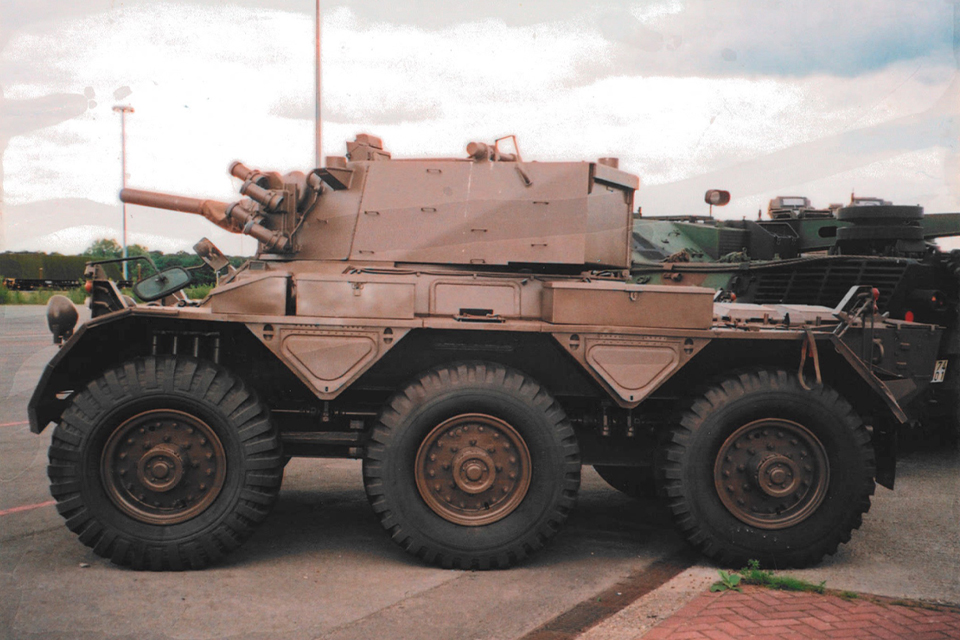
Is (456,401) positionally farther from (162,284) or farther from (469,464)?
(162,284)

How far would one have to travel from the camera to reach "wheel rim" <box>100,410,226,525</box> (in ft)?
18.5

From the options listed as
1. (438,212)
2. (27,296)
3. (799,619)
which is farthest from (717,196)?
(27,296)

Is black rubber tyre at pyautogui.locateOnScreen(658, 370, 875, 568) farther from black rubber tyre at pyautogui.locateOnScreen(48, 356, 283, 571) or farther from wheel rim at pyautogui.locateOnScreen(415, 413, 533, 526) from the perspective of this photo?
black rubber tyre at pyautogui.locateOnScreen(48, 356, 283, 571)

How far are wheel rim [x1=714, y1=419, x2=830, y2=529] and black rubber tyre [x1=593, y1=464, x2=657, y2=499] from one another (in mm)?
1562

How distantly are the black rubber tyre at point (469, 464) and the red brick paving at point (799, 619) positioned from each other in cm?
113

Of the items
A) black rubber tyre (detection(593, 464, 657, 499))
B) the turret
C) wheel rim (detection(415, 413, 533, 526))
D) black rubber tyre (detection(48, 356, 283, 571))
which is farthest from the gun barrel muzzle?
black rubber tyre (detection(593, 464, 657, 499))

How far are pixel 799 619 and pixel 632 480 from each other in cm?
294

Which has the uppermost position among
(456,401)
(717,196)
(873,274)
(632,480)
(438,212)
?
(717,196)

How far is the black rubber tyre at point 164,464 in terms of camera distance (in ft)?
18.3

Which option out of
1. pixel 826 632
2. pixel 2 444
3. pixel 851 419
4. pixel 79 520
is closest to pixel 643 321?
pixel 851 419

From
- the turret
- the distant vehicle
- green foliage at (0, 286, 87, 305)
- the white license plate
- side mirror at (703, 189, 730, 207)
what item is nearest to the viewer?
the turret

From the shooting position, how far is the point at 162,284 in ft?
20.8

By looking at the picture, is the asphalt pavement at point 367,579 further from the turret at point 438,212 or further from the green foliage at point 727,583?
the turret at point 438,212

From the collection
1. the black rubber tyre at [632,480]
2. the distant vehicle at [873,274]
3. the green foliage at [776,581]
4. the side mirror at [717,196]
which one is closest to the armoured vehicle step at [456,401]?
the green foliage at [776,581]
